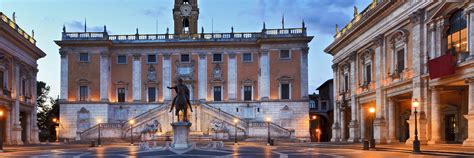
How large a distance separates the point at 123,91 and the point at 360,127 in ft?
116

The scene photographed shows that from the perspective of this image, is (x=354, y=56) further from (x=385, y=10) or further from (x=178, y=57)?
(x=178, y=57)

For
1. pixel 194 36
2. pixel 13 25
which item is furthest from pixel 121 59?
pixel 13 25

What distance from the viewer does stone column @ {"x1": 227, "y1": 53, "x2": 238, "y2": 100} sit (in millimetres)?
79000

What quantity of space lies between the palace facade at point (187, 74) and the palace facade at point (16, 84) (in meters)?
10.7

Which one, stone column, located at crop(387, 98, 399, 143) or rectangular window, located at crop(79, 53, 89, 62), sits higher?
rectangular window, located at crop(79, 53, 89, 62)

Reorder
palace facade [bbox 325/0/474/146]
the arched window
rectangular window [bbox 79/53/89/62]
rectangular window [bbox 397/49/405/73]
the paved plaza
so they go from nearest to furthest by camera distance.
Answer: the paved plaza
the arched window
palace facade [bbox 325/0/474/146]
rectangular window [bbox 397/49/405/73]
rectangular window [bbox 79/53/89/62]

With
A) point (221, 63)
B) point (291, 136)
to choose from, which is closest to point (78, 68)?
point (221, 63)

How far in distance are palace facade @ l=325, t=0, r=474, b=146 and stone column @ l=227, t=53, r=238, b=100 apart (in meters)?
21.7

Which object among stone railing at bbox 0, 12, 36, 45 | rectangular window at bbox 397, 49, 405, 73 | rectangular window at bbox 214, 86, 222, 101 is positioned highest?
stone railing at bbox 0, 12, 36, 45

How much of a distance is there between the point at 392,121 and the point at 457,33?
1277 cm

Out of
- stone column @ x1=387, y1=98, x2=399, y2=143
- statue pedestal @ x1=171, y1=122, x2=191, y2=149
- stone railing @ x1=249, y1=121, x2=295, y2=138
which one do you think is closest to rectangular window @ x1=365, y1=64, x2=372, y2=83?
stone column @ x1=387, y1=98, x2=399, y2=143

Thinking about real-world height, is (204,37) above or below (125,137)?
above

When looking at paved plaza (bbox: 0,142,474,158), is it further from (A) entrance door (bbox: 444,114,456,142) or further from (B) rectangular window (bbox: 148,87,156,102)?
(B) rectangular window (bbox: 148,87,156,102)

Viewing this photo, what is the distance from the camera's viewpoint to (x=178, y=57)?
79.8 m
